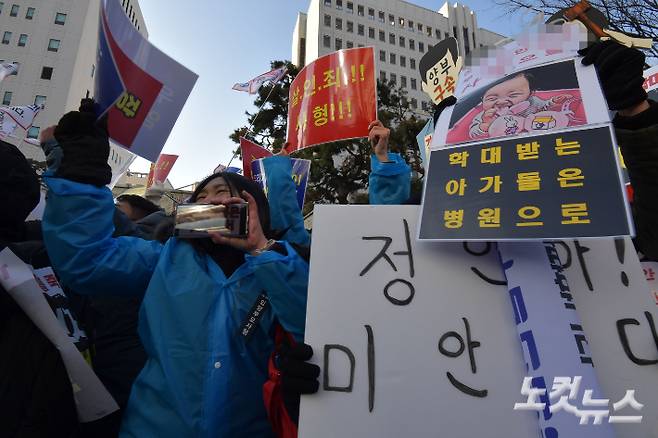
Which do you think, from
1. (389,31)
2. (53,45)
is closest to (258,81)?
(53,45)

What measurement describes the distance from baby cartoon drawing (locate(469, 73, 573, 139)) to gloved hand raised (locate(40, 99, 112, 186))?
1312 mm

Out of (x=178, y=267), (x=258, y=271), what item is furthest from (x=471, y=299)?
(x=178, y=267)

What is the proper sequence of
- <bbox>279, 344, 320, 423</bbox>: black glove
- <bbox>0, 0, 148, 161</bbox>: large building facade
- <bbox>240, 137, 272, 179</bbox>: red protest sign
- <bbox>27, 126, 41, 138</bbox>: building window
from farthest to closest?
<bbox>0, 0, 148, 161</bbox>: large building facade
<bbox>27, 126, 41, 138</bbox>: building window
<bbox>240, 137, 272, 179</bbox>: red protest sign
<bbox>279, 344, 320, 423</bbox>: black glove

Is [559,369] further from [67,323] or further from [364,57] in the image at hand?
[364,57]

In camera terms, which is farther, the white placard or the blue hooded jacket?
the blue hooded jacket

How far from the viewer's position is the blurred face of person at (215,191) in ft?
5.08

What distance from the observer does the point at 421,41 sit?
46312 mm

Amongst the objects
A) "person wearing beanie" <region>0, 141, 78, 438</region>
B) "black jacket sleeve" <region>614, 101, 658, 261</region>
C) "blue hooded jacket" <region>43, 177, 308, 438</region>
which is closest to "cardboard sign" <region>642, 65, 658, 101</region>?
"black jacket sleeve" <region>614, 101, 658, 261</region>

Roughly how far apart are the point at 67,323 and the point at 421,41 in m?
51.9

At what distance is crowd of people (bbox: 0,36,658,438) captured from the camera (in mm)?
1159

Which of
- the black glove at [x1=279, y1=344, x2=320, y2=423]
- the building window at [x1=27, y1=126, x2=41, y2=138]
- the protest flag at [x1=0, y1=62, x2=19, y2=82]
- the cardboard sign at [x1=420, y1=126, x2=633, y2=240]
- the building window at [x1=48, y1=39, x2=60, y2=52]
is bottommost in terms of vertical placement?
the black glove at [x1=279, y1=344, x2=320, y2=423]
